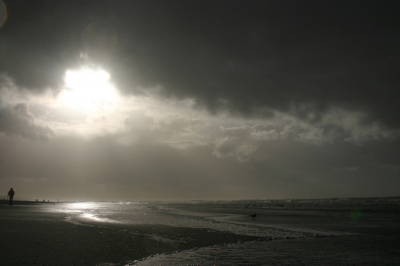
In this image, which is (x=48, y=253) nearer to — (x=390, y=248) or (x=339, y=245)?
(x=339, y=245)

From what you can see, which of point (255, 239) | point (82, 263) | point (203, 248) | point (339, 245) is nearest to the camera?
point (82, 263)

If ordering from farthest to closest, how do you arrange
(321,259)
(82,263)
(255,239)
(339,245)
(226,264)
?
(255,239), (339,245), (321,259), (226,264), (82,263)

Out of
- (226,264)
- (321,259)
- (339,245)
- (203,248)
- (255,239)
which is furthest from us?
(255,239)

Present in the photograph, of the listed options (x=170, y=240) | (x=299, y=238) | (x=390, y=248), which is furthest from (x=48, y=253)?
(x=390, y=248)

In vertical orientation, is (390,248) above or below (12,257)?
below

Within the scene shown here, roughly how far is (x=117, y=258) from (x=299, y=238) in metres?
13.5

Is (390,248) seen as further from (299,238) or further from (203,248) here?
(203,248)

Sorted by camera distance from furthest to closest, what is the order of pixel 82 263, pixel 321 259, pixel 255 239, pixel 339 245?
pixel 255 239 → pixel 339 245 → pixel 321 259 → pixel 82 263

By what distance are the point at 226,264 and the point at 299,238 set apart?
1023 cm

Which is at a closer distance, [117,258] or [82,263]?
[82,263]

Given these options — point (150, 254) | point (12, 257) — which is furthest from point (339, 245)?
point (12, 257)

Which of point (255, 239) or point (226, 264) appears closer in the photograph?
point (226, 264)

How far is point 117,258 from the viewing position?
1251cm

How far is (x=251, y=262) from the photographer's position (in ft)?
41.6
